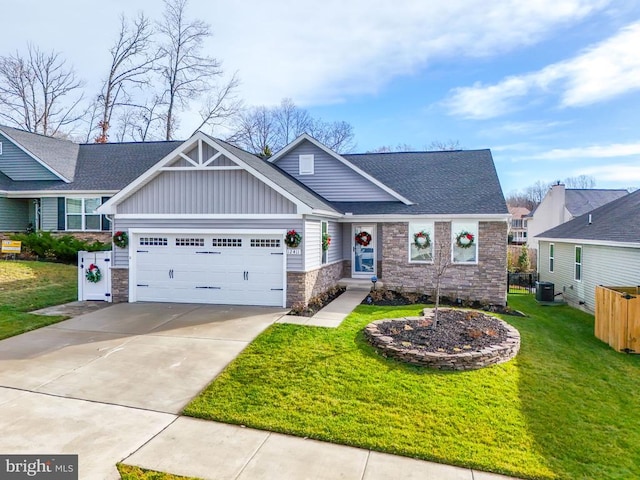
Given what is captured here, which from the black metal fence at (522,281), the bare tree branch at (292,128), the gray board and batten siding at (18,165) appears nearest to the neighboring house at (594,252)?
the black metal fence at (522,281)

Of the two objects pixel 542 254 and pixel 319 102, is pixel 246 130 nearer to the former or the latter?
pixel 319 102

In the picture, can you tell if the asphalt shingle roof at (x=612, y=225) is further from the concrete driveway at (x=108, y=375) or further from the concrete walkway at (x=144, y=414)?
the concrete driveway at (x=108, y=375)

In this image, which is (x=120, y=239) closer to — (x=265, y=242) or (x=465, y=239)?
(x=265, y=242)

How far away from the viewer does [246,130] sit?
36438mm

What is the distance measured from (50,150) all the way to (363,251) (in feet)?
57.9

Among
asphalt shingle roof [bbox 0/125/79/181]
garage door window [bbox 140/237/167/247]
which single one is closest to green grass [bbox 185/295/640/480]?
garage door window [bbox 140/237/167/247]

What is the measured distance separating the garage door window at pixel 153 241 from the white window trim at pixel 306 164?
20.8 feet

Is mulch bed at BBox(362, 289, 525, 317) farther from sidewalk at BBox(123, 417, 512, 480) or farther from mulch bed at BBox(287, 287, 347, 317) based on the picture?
sidewalk at BBox(123, 417, 512, 480)

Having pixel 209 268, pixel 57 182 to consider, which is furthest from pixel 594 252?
pixel 57 182

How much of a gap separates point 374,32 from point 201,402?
38.4 feet

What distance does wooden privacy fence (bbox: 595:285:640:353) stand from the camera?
951cm

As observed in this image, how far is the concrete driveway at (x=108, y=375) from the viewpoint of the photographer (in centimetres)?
508

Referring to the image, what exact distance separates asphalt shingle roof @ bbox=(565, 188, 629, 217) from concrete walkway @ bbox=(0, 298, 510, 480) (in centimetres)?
3114

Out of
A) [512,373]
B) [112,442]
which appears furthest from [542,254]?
[112,442]
